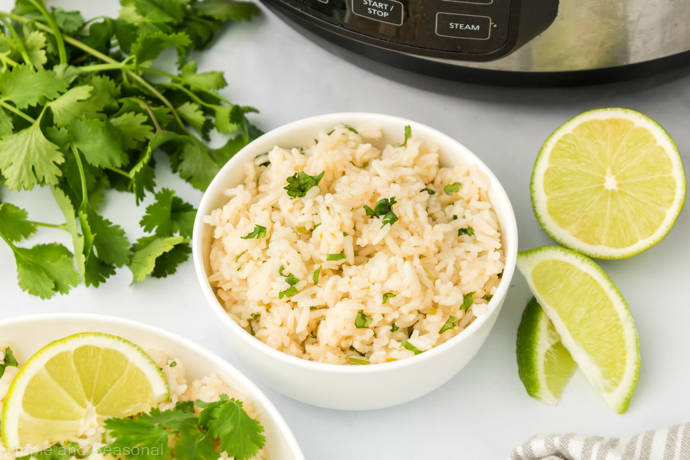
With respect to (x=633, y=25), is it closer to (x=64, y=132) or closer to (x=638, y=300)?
(x=638, y=300)

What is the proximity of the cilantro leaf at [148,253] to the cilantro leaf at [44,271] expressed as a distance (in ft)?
0.27

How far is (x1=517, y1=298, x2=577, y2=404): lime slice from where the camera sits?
860mm

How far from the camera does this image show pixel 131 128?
1023 millimetres

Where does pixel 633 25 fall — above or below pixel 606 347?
above

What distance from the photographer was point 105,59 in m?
1.12

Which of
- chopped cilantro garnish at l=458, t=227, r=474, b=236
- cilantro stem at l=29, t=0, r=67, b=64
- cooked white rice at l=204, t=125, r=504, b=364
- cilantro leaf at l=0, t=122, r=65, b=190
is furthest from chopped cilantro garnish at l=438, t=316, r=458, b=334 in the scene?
cilantro stem at l=29, t=0, r=67, b=64

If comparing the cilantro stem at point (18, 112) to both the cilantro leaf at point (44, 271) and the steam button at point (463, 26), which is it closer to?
the cilantro leaf at point (44, 271)

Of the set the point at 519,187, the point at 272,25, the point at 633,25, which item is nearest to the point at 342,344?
the point at 519,187

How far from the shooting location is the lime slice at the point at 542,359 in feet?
2.82

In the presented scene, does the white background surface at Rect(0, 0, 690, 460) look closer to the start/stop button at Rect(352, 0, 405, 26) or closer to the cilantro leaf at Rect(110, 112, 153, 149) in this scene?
the cilantro leaf at Rect(110, 112, 153, 149)

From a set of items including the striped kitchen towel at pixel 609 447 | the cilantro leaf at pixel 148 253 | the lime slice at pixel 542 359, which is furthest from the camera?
the cilantro leaf at pixel 148 253

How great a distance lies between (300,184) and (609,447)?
1.63ft

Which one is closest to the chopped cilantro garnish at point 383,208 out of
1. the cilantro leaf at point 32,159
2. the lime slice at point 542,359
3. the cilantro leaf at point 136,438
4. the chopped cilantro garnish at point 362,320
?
the chopped cilantro garnish at point 362,320

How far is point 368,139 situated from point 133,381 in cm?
46
